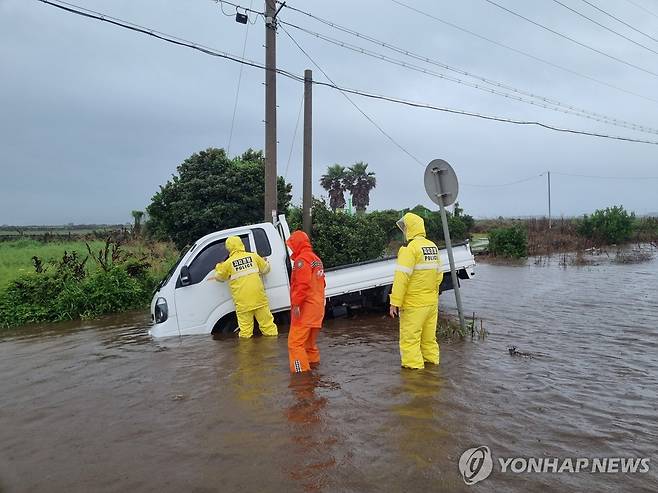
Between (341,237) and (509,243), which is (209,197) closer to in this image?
(341,237)

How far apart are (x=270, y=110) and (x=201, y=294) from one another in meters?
5.02

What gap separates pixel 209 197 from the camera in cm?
1712

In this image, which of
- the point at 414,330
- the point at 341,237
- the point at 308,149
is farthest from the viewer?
the point at 341,237

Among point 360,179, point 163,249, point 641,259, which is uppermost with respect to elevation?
point 360,179

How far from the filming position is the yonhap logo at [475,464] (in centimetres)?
336

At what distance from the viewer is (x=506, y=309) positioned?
10.6 m

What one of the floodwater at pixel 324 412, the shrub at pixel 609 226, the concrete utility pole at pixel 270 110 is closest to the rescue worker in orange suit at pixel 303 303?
the floodwater at pixel 324 412

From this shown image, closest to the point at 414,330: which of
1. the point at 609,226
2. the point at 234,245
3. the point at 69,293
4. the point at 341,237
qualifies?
the point at 234,245

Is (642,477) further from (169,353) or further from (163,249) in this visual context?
(163,249)

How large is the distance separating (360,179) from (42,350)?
39773 mm

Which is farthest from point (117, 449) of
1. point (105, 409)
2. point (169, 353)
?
point (169, 353)

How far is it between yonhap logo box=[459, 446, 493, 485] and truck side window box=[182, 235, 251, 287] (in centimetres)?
504

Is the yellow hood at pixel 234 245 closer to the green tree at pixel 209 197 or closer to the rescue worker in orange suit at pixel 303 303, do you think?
the rescue worker in orange suit at pixel 303 303

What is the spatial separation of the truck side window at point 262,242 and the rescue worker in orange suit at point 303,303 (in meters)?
1.88
